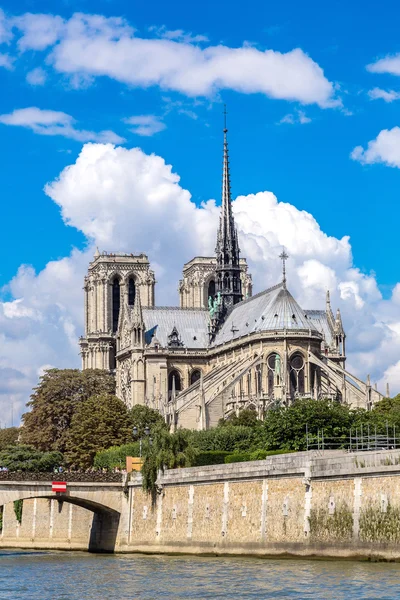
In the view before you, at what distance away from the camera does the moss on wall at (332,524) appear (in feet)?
179

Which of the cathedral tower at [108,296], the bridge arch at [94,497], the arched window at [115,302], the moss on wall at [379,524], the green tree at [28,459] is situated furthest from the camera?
the arched window at [115,302]

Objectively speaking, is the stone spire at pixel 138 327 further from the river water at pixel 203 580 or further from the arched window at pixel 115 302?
the river water at pixel 203 580

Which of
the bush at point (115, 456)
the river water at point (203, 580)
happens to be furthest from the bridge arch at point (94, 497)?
the river water at point (203, 580)

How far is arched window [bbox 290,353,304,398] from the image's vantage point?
129 m

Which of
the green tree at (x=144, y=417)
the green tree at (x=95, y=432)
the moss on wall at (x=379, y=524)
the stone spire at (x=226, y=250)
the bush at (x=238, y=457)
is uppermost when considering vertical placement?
the stone spire at (x=226, y=250)

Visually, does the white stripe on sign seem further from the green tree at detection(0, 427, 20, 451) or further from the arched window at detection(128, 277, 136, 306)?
the arched window at detection(128, 277, 136, 306)

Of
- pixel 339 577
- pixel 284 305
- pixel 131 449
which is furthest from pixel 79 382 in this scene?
pixel 339 577

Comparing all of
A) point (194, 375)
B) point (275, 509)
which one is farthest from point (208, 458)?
point (194, 375)

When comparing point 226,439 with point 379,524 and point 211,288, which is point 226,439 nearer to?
point 379,524

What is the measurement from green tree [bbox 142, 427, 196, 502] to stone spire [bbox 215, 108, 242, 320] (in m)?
71.0

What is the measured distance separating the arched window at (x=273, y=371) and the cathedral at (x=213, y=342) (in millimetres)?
112

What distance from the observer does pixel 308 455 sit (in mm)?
58906

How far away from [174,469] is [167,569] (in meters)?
13.9

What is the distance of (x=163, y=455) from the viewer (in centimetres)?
7475
